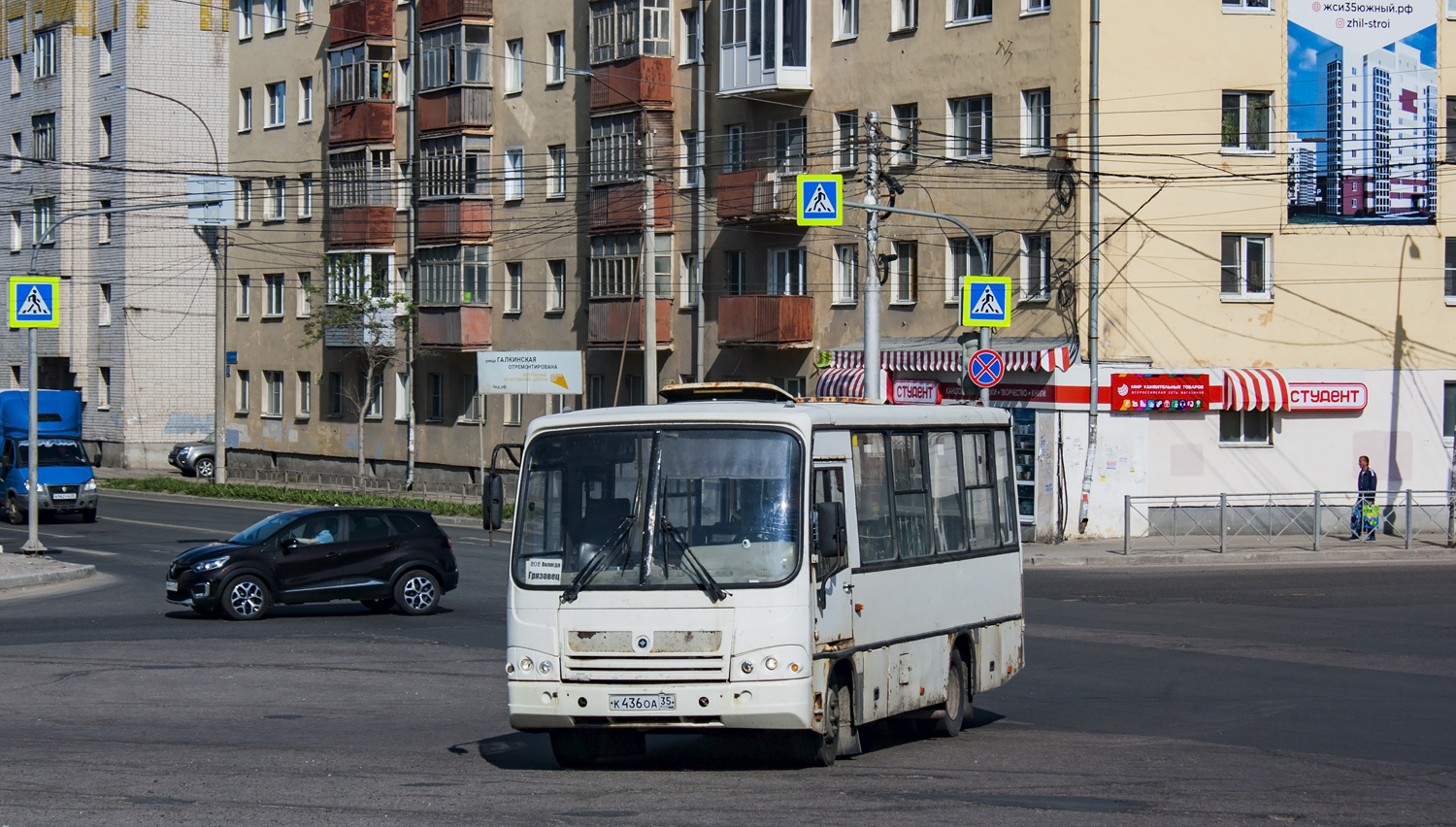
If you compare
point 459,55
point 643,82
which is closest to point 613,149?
point 643,82

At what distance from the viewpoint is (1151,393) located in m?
34.9

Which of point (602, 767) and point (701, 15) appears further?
point (701, 15)

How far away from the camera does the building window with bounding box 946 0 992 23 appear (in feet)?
122

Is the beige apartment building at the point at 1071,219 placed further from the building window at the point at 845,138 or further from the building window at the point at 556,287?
the building window at the point at 556,287

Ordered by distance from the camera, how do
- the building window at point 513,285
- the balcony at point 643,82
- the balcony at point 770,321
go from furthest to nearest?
the building window at point 513,285 < the balcony at point 643,82 < the balcony at point 770,321

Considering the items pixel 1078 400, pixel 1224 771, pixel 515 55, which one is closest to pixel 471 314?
pixel 515 55

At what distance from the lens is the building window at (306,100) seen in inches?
2384

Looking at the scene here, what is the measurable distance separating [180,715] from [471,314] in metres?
38.6

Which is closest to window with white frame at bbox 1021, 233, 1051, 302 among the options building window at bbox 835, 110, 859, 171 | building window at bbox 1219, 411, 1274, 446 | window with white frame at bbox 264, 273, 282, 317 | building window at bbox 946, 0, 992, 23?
building window at bbox 1219, 411, 1274, 446

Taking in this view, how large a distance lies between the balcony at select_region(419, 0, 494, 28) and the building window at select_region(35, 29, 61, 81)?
23.2m

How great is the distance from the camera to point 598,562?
35.2ft

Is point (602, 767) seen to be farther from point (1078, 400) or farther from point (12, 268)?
point (12, 268)

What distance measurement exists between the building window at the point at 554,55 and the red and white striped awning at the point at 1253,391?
75.6ft

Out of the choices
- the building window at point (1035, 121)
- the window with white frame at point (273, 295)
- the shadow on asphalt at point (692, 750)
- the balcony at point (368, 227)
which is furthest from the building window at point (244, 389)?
the shadow on asphalt at point (692, 750)
